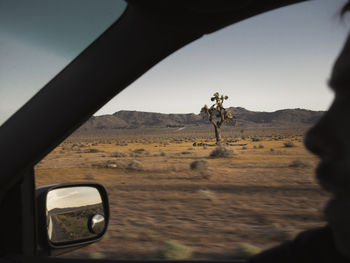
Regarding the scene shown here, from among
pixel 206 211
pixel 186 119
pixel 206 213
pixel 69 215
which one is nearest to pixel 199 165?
pixel 206 211

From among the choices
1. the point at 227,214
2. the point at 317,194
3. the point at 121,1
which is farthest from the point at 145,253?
the point at 317,194

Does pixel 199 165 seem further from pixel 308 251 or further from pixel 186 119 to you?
pixel 186 119

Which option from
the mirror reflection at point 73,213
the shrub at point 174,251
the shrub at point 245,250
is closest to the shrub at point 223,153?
the shrub at point 174,251

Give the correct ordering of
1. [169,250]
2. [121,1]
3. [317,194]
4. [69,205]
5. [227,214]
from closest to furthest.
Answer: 1. [121,1]
2. [69,205]
3. [169,250]
4. [227,214]
5. [317,194]

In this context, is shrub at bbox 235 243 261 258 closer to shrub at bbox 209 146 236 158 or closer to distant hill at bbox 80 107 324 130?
shrub at bbox 209 146 236 158

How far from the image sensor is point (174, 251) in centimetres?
450

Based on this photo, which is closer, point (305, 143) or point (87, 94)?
point (305, 143)

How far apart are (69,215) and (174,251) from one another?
2.68 meters

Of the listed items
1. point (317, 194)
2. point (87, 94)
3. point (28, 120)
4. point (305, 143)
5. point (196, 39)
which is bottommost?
point (317, 194)

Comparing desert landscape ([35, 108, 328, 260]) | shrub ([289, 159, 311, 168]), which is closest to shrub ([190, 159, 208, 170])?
desert landscape ([35, 108, 328, 260])

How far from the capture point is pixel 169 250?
4586 mm

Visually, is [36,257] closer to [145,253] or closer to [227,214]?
[145,253]

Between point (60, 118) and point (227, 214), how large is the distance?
617cm

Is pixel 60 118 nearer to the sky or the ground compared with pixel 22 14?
nearer to the ground
